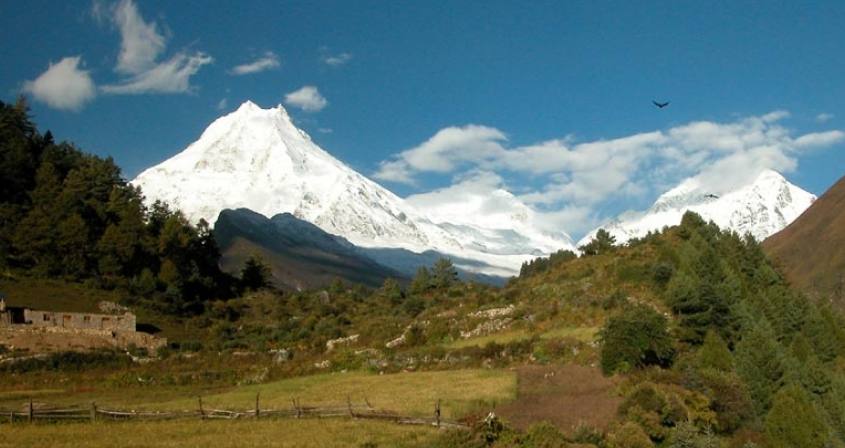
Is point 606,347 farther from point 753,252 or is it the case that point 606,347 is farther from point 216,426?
point 753,252

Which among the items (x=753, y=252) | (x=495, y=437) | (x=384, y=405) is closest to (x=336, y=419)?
(x=384, y=405)

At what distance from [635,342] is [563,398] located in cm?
657

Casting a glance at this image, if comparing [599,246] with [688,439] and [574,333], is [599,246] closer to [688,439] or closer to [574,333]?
[574,333]

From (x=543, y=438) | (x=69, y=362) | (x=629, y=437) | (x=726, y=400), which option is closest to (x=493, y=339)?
(x=726, y=400)

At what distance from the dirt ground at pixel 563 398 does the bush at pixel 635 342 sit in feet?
4.01

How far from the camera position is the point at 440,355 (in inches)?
2005

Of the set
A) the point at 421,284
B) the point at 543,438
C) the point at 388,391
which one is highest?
the point at 421,284

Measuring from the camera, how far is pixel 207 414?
113ft

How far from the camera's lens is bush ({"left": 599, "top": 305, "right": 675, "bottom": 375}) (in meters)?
40.5

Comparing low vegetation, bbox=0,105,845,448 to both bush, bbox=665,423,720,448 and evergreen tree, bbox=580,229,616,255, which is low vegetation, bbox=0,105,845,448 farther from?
evergreen tree, bbox=580,229,616,255

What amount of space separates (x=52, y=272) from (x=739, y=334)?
64.7m

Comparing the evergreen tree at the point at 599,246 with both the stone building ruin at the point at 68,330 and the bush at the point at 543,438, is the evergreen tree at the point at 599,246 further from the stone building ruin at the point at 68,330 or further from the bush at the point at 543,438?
the bush at the point at 543,438

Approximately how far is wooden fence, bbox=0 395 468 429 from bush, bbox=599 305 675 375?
11288 mm

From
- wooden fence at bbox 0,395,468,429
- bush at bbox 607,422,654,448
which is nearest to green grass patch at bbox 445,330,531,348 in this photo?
wooden fence at bbox 0,395,468,429
